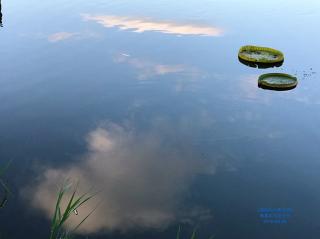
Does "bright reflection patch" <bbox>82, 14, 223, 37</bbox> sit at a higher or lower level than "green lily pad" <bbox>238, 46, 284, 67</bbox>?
higher

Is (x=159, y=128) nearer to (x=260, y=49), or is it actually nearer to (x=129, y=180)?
Answer: (x=129, y=180)

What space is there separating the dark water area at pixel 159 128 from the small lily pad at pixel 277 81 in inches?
9.6

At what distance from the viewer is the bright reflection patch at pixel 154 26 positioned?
16.9 m

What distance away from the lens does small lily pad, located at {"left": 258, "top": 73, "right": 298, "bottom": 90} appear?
40.4 feet

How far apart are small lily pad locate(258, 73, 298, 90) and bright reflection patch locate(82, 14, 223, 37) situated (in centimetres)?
456

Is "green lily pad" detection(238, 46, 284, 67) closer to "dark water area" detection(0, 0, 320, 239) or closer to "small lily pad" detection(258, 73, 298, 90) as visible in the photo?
"dark water area" detection(0, 0, 320, 239)

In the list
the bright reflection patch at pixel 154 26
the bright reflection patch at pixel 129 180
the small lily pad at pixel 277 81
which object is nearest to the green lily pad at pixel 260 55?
the small lily pad at pixel 277 81

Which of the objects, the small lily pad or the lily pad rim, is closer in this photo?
the small lily pad

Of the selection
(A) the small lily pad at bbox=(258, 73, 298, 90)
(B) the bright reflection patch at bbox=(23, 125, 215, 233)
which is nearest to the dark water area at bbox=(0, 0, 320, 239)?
(B) the bright reflection patch at bbox=(23, 125, 215, 233)

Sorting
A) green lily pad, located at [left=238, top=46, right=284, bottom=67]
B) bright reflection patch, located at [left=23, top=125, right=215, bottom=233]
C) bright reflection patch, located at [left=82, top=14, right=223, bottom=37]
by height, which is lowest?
bright reflection patch, located at [left=23, top=125, right=215, bottom=233]

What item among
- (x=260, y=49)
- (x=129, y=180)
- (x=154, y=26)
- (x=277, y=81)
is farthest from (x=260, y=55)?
(x=129, y=180)

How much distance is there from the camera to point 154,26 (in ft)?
57.5

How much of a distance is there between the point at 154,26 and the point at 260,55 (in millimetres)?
5425

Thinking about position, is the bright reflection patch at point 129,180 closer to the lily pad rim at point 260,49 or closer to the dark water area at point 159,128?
the dark water area at point 159,128
